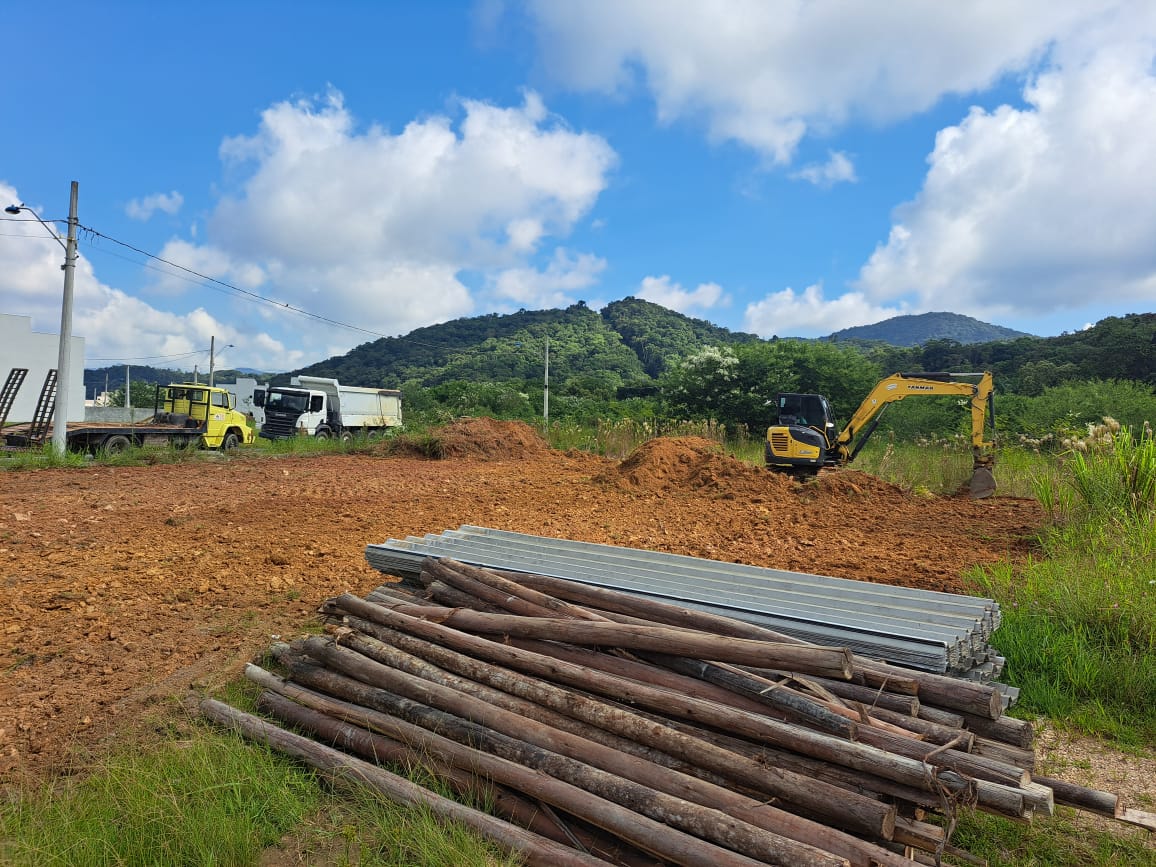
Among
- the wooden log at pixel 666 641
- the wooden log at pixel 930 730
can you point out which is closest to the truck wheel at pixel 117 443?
the wooden log at pixel 666 641

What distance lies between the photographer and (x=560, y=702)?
3.22 metres

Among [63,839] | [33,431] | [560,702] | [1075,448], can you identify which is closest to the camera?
[63,839]

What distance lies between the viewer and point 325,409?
1180 inches

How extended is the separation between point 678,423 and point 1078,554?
15.5m

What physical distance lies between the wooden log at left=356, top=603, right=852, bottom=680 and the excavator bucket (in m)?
10.1

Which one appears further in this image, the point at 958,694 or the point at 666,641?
the point at 666,641

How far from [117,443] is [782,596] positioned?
65.3 ft

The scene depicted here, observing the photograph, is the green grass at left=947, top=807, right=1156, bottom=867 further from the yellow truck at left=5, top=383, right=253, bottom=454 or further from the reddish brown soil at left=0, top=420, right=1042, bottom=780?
the yellow truck at left=5, top=383, right=253, bottom=454

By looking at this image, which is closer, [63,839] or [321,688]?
[63,839]

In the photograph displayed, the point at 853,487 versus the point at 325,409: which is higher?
the point at 325,409

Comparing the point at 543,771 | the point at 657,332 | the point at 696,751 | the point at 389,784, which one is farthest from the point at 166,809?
the point at 657,332

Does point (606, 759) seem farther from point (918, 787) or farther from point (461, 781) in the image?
point (918, 787)

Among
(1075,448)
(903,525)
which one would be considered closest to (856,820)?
(903,525)

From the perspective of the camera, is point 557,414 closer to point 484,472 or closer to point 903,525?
point 484,472
